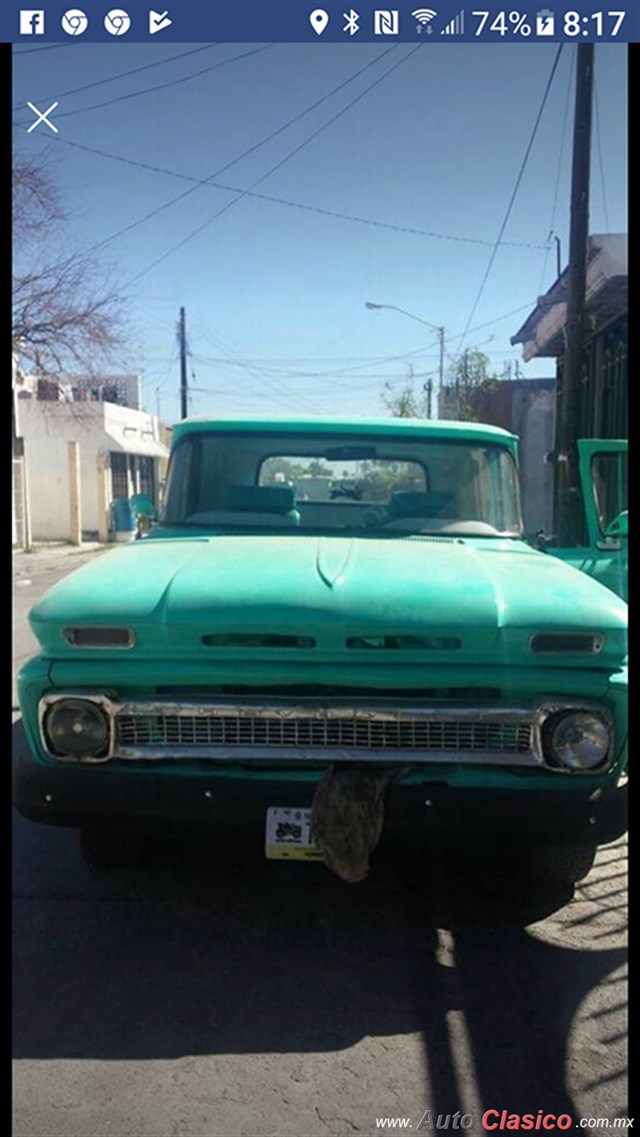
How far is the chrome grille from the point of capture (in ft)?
9.94

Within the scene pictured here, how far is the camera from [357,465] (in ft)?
15.9

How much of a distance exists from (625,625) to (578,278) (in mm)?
6977

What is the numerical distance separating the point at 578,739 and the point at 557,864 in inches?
31.4

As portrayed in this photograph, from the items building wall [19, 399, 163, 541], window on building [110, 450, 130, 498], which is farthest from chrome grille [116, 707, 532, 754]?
window on building [110, 450, 130, 498]

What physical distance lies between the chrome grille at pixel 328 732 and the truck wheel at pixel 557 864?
0.64 meters

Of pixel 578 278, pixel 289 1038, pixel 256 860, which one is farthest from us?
pixel 578 278

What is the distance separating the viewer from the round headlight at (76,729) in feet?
10.1

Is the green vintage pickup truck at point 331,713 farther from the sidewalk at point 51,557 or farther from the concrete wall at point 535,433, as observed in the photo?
the concrete wall at point 535,433

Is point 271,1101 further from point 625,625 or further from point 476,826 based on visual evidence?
point 625,625

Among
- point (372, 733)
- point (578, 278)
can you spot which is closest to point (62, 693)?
point (372, 733)

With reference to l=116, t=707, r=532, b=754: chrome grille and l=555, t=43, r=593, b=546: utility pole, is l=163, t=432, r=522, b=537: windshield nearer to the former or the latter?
l=116, t=707, r=532, b=754: chrome grille

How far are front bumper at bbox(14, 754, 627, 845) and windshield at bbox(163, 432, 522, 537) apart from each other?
1.70 m
